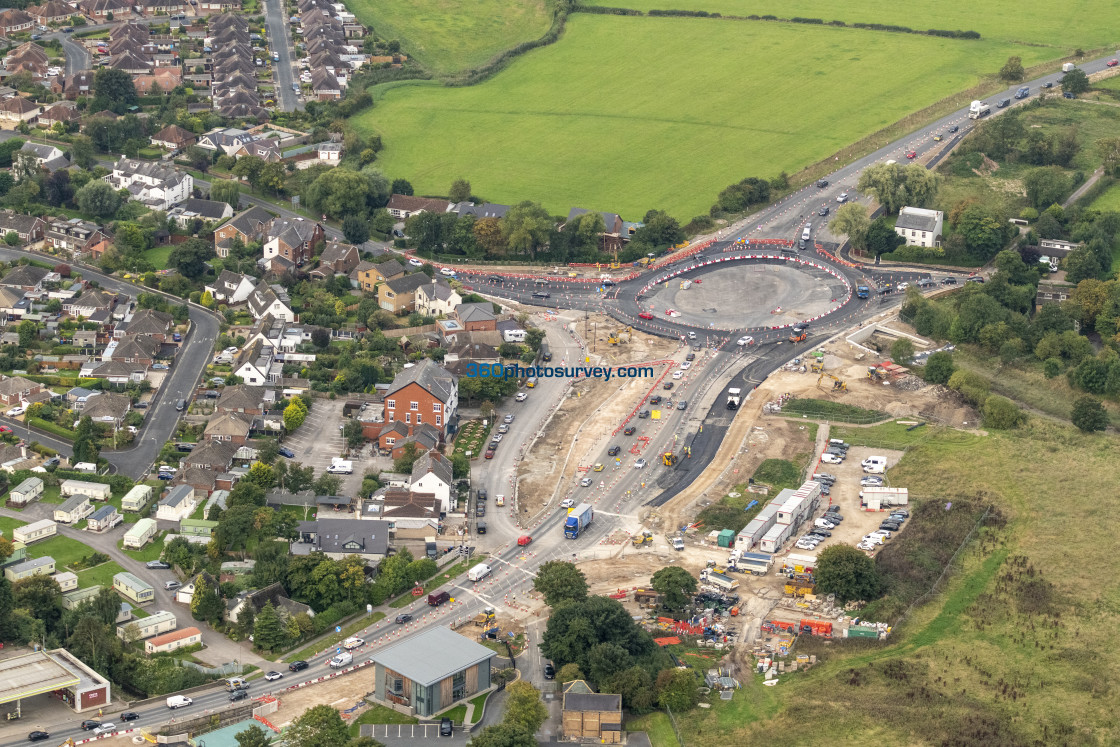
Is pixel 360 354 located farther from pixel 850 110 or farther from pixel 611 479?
pixel 850 110

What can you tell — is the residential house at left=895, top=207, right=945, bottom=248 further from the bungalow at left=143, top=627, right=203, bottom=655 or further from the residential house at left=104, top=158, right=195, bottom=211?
the bungalow at left=143, top=627, right=203, bottom=655

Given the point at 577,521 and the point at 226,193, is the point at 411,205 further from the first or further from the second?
the point at 577,521

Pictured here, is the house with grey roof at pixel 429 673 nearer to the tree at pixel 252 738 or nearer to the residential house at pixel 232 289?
the tree at pixel 252 738

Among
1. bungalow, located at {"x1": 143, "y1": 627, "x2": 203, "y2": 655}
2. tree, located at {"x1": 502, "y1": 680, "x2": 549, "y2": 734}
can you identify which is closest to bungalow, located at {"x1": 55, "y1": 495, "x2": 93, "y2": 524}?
bungalow, located at {"x1": 143, "y1": 627, "x2": 203, "y2": 655}

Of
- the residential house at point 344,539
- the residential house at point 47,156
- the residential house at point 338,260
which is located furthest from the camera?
the residential house at point 47,156

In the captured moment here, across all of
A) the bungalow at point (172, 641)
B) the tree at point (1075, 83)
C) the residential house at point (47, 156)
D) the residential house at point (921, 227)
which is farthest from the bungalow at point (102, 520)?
the tree at point (1075, 83)

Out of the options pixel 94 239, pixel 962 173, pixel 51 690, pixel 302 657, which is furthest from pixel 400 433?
pixel 962 173

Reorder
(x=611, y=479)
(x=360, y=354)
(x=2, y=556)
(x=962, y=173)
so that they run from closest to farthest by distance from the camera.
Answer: (x=2, y=556) → (x=611, y=479) → (x=360, y=354) → (x=962, y=173)
